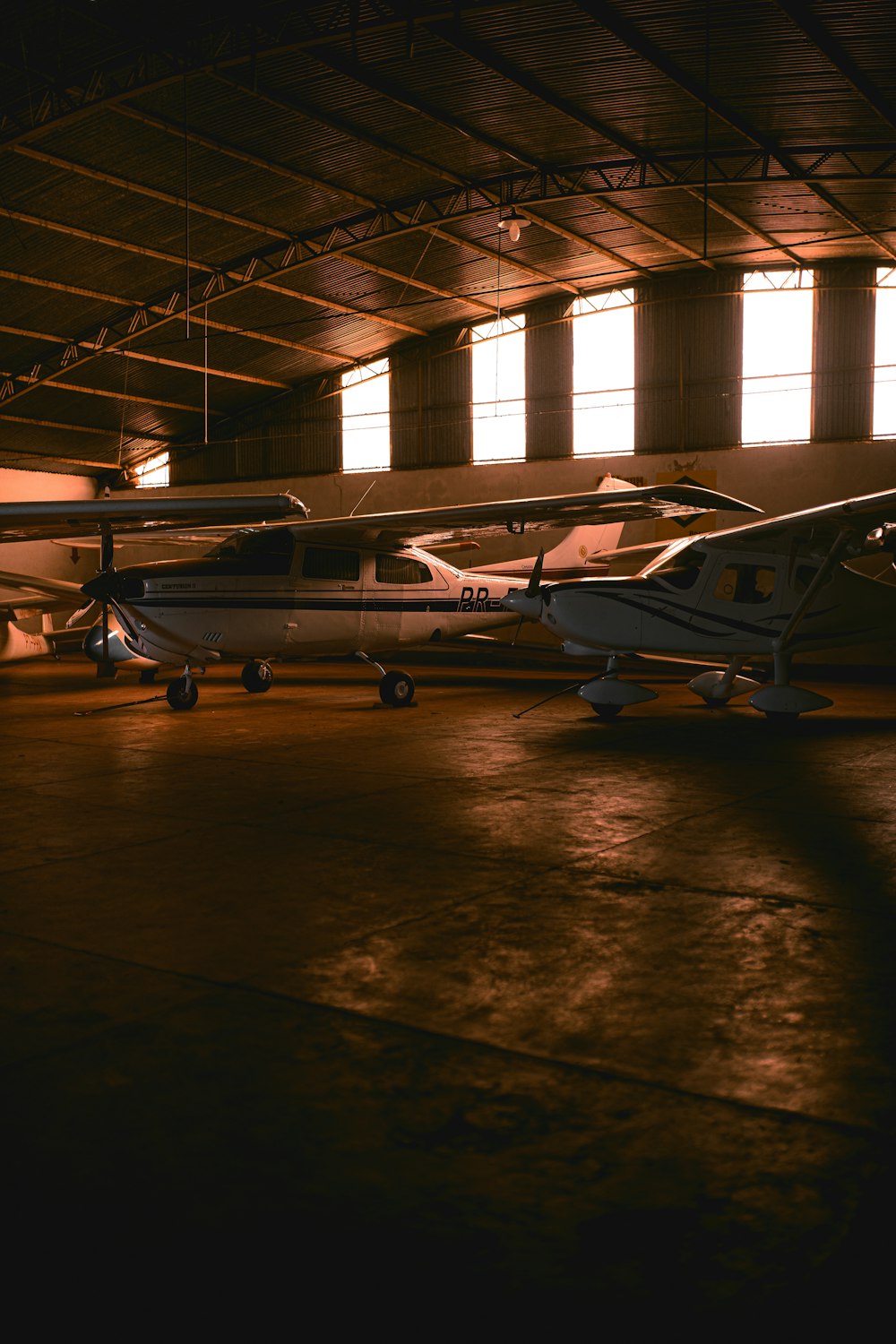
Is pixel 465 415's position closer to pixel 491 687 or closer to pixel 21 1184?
pixel 491 687

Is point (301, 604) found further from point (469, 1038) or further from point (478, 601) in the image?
point (469, 1038)

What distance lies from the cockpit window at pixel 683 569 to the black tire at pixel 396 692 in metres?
3.63

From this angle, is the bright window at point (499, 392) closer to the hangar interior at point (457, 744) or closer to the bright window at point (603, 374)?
the hangar interior at point (457, 744)

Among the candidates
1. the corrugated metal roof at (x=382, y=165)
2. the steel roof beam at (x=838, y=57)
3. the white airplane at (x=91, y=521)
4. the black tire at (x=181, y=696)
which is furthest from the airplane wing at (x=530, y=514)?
the steel roof beam at (x=838, y=57)

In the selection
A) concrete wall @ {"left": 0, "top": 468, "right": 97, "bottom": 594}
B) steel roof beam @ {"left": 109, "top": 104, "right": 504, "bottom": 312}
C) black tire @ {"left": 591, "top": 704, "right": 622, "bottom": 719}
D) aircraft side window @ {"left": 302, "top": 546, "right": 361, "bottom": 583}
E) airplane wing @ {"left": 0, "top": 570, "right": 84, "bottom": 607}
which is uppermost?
steel roof beam @ {"left": 109, "top": 104, "right": 504, "bottom": 312}

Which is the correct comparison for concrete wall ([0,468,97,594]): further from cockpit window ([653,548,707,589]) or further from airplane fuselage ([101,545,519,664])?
cockpit window ([653,548,707,589])

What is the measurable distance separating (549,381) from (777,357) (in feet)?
18.5

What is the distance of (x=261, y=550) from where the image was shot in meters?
13.7

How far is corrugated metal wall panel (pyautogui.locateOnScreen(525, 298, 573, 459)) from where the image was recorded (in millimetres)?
26609

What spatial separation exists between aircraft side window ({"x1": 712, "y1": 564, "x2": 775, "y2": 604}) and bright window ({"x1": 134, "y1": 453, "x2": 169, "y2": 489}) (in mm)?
24817

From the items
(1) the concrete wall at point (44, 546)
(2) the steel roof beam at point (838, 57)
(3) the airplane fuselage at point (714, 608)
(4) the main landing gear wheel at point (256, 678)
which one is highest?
(2) the steel roof beam at point (838, 57)

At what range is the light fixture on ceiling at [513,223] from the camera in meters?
20.5

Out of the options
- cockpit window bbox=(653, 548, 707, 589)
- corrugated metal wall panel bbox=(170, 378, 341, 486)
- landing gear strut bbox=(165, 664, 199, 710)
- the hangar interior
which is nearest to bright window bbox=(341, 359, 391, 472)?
the hangar interior

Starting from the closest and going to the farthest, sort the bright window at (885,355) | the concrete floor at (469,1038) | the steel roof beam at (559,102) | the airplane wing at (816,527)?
the concrete floor at (469,1038) → the airplane wing at (816,527) → the steel roof beam at (559,102) → the bright window at (885,355)
